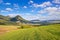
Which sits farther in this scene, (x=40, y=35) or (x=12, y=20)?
(x=12, y=20)

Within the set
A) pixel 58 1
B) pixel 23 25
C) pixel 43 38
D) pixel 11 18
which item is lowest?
pixel 43 38

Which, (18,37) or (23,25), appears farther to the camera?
(23,25)

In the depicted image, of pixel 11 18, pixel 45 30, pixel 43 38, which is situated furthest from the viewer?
pixel 11 18

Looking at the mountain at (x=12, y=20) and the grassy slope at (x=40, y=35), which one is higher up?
the mountain at (x=12, y=20)

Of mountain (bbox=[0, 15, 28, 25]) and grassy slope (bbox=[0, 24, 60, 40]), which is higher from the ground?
mountain (bbox=[0, 15, 28, 25])

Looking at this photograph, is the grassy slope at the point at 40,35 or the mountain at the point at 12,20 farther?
the mountain at the point at 12,20

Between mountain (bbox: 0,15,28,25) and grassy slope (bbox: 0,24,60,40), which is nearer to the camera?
grassy slope (bbox: 0,24,60,40)

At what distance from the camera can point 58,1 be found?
12.0 feet

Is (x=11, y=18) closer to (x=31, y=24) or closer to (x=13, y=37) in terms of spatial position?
(x=31, y=24)

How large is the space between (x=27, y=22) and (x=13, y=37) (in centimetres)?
135

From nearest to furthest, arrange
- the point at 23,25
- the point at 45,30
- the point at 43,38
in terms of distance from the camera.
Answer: the point at 43,38 → the point at 45,30 → the point at 23,25

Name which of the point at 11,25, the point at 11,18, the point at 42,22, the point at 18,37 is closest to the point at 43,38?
the point at 18,37

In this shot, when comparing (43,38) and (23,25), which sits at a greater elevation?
(23,25)

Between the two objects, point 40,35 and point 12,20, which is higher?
point 12,20
